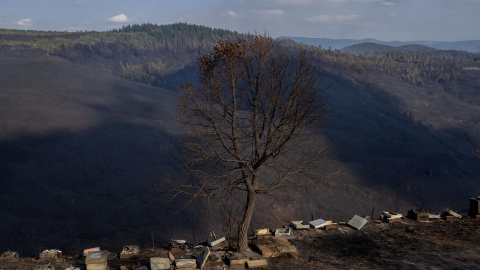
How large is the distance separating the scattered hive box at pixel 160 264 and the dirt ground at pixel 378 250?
883mm

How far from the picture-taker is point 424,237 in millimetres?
15438

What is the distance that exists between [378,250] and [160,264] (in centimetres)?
857

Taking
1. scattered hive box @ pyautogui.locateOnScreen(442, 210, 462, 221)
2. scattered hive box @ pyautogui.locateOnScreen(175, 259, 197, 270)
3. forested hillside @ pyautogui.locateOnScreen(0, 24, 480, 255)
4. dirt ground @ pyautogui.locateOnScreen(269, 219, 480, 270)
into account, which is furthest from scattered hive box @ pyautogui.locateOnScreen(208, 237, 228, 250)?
scattered hive box @ pyautogui.locateOnScreen(442, 210, 462, 221)

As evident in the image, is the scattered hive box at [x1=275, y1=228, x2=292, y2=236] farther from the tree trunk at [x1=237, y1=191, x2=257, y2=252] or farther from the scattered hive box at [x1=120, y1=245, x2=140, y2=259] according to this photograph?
the scattered hive box at [x1=120, y1=245, x2=140, y2=259]

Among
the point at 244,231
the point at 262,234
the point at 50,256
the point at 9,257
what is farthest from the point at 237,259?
the point at 9,257

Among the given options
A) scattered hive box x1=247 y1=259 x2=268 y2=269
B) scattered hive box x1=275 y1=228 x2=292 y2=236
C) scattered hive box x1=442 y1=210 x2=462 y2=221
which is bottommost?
scattered hive box x1=442 y1=210 x2=462 y2=221

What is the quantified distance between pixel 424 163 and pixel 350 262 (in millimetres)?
60989

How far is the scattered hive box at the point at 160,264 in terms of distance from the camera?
37.4ft

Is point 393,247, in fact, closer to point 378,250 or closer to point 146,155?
point 378,250

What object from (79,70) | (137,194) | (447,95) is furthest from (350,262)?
(447,95)

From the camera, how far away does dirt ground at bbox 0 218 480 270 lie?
12492 mm

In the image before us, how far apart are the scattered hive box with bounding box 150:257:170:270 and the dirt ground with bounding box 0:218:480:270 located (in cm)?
88

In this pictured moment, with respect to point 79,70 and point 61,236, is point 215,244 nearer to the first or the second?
point 61,236

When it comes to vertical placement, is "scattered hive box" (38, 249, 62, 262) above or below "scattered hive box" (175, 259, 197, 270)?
below
